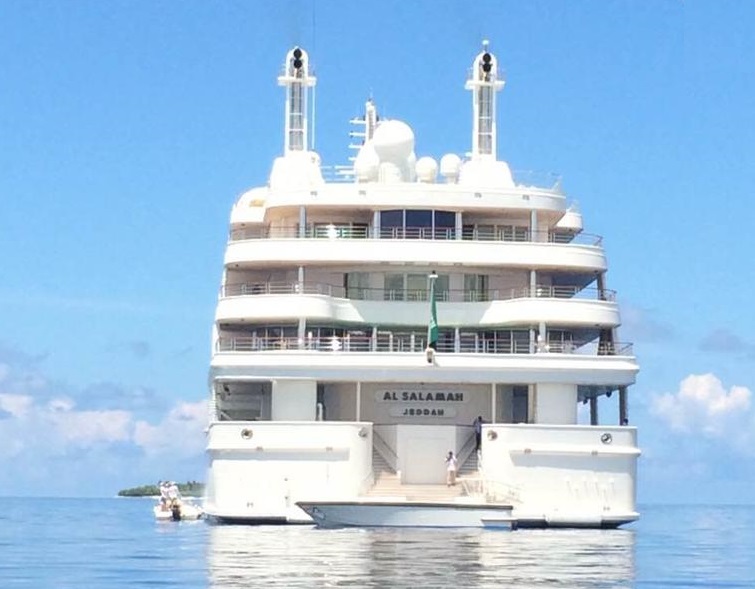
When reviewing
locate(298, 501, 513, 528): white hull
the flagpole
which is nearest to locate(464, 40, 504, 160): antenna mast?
the flagpole

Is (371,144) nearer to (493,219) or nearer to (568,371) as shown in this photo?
(493,219)

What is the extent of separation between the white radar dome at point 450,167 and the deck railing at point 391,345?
7.28m

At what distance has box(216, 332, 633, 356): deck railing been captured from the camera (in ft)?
179

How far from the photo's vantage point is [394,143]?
196 feet

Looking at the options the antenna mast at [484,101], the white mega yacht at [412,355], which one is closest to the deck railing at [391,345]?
the white mega yacht at [412,355]

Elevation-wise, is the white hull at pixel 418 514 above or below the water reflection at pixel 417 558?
above

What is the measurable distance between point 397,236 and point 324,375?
5.59 m

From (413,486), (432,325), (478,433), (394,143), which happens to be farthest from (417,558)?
(394,143)

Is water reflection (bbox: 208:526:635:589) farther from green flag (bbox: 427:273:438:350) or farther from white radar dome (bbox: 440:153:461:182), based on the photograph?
white radar dome (bbox: 440:153:461:182)

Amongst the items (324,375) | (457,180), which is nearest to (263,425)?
(324,375)

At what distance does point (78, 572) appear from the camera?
36594mm

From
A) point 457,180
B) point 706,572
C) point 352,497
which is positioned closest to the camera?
point 706,572

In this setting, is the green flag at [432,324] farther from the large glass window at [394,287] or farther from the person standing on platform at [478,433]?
the person standing on platform at [478,433]

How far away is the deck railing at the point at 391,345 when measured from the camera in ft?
179
